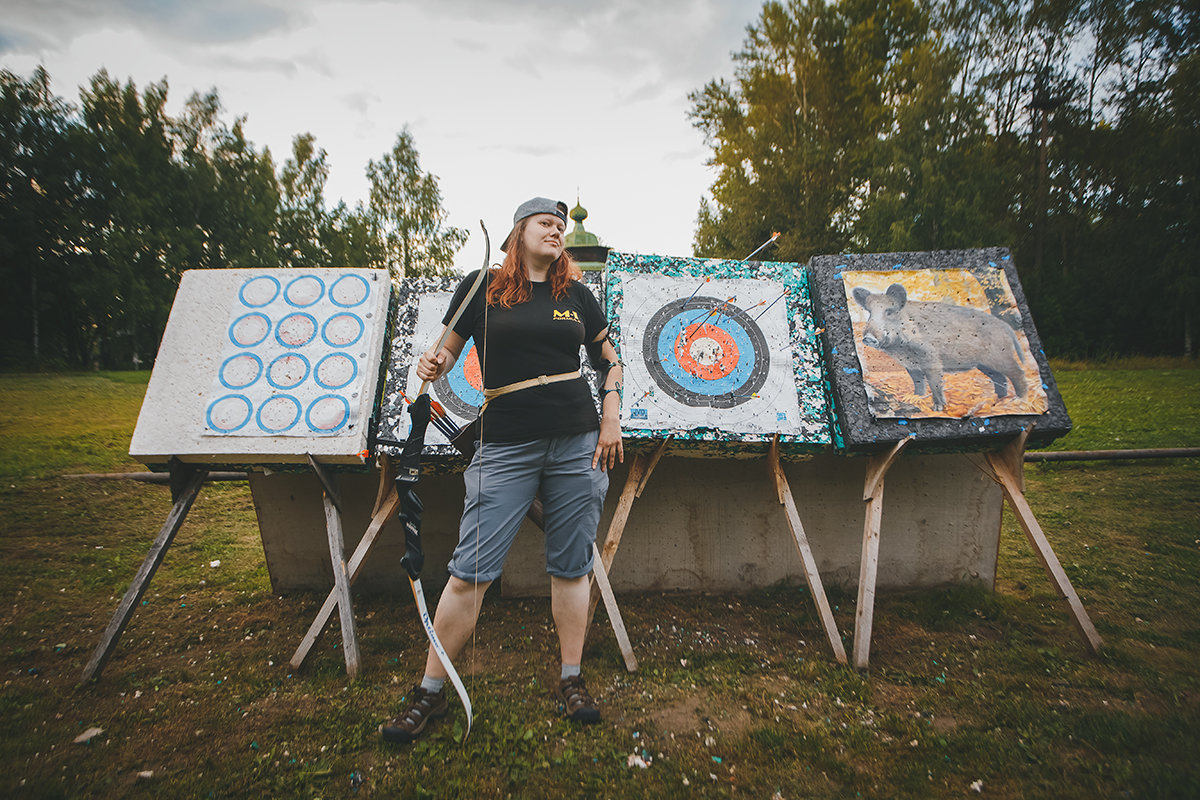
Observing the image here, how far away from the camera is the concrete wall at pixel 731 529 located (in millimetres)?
3133

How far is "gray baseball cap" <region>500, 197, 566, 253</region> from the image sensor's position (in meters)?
2.12

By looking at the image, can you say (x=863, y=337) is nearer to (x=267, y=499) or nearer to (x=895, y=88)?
(x=267, y=499)

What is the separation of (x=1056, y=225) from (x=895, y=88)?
8.64 metres

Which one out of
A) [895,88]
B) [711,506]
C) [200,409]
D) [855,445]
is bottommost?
[711,506]

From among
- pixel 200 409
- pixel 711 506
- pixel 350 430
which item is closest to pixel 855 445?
pixel 711 506

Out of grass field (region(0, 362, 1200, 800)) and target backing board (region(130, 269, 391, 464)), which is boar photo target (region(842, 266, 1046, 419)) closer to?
grass field (region(0, 362, 1200, 800))

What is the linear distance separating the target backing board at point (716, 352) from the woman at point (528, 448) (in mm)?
569

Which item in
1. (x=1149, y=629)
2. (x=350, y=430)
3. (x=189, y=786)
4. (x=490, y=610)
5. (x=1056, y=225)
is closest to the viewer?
(x=189, y=786)

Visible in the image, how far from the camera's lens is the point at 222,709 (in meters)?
2.15

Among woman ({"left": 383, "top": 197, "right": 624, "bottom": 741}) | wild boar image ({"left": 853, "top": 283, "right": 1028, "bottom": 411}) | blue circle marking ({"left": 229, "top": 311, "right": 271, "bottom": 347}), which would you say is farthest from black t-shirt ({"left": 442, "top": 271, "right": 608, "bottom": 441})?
wild boar image ({"left": 853, "top": 283, "right": 1028, "bottom": 411})

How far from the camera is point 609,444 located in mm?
2141

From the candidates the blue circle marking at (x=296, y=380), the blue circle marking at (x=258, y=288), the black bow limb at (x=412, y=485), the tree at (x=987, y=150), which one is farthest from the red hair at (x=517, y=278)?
the tree at (x=987, y=150)

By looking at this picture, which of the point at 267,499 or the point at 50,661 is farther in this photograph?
the point at 267,499

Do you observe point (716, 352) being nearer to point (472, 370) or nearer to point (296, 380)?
point (472, 370)
